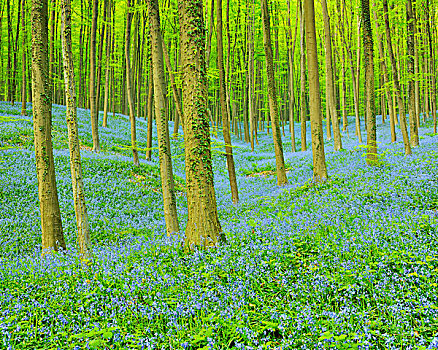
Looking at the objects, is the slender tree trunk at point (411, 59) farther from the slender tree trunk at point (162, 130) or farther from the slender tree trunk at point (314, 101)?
the slender tree trunk at point (162, 130)

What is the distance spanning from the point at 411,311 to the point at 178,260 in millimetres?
3839

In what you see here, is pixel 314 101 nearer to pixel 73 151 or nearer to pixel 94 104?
pixel 73 151

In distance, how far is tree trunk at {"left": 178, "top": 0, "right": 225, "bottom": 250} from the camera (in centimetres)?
615

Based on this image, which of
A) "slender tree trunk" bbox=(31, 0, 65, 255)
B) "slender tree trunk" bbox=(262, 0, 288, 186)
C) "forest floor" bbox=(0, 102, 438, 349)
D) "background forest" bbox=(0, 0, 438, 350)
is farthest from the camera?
"slender tree trunk" bbox=(262, 0, 288, 186)

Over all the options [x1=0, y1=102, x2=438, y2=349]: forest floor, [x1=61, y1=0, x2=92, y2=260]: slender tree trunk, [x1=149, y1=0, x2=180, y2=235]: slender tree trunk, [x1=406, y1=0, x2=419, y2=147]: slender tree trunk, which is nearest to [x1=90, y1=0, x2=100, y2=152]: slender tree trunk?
[x1=0, y1=102, x2=438, y2=349]: forest floor

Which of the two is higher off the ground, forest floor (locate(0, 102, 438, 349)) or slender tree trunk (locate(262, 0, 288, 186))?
slender tree trunk (locate(262, 0, 288, 186))

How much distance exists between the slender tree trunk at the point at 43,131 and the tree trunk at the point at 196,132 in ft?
14.2

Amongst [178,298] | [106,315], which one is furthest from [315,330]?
[106,315]

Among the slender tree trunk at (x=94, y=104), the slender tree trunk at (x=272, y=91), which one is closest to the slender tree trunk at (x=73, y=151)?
the slender tree trunk at (x=272, y=91)

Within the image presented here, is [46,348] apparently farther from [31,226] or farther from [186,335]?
[31,226]

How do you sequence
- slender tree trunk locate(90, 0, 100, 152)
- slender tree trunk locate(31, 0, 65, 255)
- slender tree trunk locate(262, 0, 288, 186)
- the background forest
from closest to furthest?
the background forest
slender tree trunk locate(31, 0, 65, 255)
slender tree trunk locate(262, 0, 288, 186)
slender tree trunk locate(90, 0, 100, 152)

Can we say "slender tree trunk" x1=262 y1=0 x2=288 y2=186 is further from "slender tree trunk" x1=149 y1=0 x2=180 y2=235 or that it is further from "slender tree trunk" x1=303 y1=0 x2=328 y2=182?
"slender tree trunk" x1=149 y1=0 x2=180 y2=235

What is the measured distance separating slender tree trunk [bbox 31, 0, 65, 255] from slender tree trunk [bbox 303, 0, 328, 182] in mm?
9262

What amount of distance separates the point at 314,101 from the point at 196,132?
7432mm
